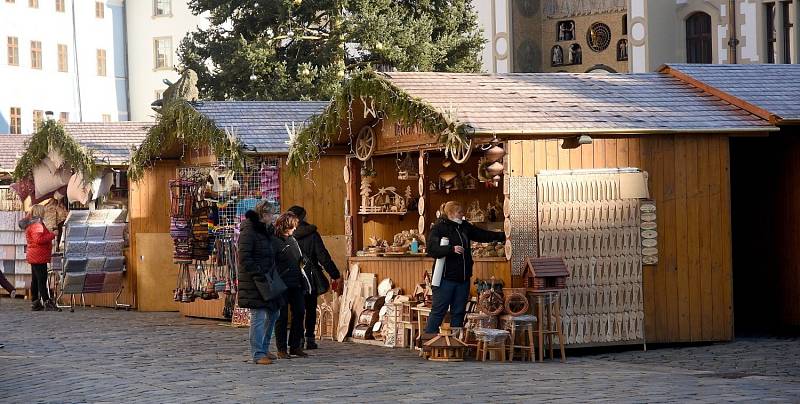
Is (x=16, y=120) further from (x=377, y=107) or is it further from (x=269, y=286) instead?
(x=269, y=286)

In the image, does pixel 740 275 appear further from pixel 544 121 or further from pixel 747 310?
pixel 544 121

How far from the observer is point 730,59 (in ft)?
151

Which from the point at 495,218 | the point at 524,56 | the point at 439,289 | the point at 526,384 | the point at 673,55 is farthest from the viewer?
the point at 524,56

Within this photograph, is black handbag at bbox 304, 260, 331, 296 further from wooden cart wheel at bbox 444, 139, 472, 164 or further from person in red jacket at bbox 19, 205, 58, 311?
person in red jacket at bbox 19, 205, 58, 311

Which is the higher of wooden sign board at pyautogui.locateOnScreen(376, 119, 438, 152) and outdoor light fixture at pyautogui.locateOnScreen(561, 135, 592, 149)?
wooden sign board at pyautogui.locateOnScreen(376, 119, 438, 152)

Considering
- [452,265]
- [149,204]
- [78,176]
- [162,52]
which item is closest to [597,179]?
[452,265]

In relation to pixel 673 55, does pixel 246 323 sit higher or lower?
lower

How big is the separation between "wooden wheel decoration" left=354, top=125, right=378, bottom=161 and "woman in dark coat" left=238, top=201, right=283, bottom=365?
4.22 metres

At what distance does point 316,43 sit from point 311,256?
1152 inches

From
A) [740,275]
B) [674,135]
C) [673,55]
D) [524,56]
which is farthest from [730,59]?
[674,135]

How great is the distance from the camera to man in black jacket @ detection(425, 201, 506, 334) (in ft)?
55.2

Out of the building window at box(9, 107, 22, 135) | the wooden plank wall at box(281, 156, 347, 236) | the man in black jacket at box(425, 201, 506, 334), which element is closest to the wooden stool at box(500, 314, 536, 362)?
the man in black jacket at box(425, 201, 506, 334)

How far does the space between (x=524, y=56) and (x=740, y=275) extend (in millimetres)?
35611

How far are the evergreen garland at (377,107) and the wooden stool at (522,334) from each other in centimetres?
201
